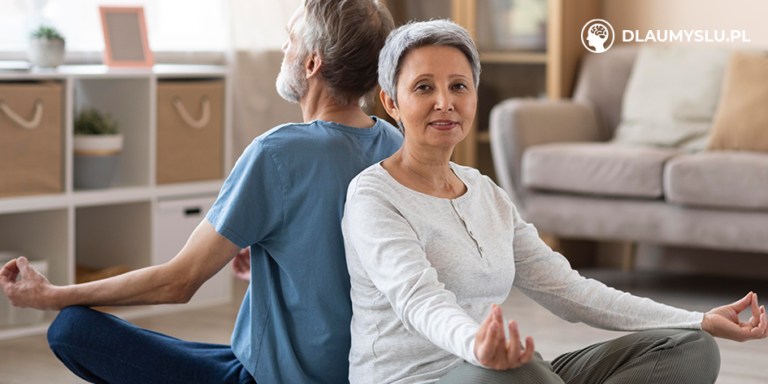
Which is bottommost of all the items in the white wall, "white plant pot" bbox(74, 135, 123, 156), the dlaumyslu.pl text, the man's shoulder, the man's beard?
"white plant pot" bbox(74, 135, 123, 156)

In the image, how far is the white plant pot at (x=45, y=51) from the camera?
8.43ft

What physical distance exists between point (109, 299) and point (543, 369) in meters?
0.68

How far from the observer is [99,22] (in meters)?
3.04

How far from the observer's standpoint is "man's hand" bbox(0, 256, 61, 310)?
1.29 meters

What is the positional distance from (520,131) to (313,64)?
195cm

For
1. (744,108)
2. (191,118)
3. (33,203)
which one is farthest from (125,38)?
(744,108)

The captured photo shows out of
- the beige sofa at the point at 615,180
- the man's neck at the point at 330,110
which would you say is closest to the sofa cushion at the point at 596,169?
the beige sofa at the point at 615,180

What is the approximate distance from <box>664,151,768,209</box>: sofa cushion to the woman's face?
1.81m

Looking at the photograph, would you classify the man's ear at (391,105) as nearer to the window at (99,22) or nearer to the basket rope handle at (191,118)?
the basket rope handle at (191,118)

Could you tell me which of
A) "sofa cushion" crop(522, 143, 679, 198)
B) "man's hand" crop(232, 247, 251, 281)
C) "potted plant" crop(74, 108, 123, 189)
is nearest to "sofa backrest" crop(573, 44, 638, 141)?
"sofa cushion" crop(522, 143, 679, 198)

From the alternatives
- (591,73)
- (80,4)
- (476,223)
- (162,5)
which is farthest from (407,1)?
(476,223)

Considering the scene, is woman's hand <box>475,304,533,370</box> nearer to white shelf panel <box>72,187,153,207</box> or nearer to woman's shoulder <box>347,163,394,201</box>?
woman's shoulder <box>347,163,394,201</box>

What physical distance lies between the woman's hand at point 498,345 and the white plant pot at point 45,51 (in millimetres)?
2070

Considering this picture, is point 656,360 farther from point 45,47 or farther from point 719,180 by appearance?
point 45,47
